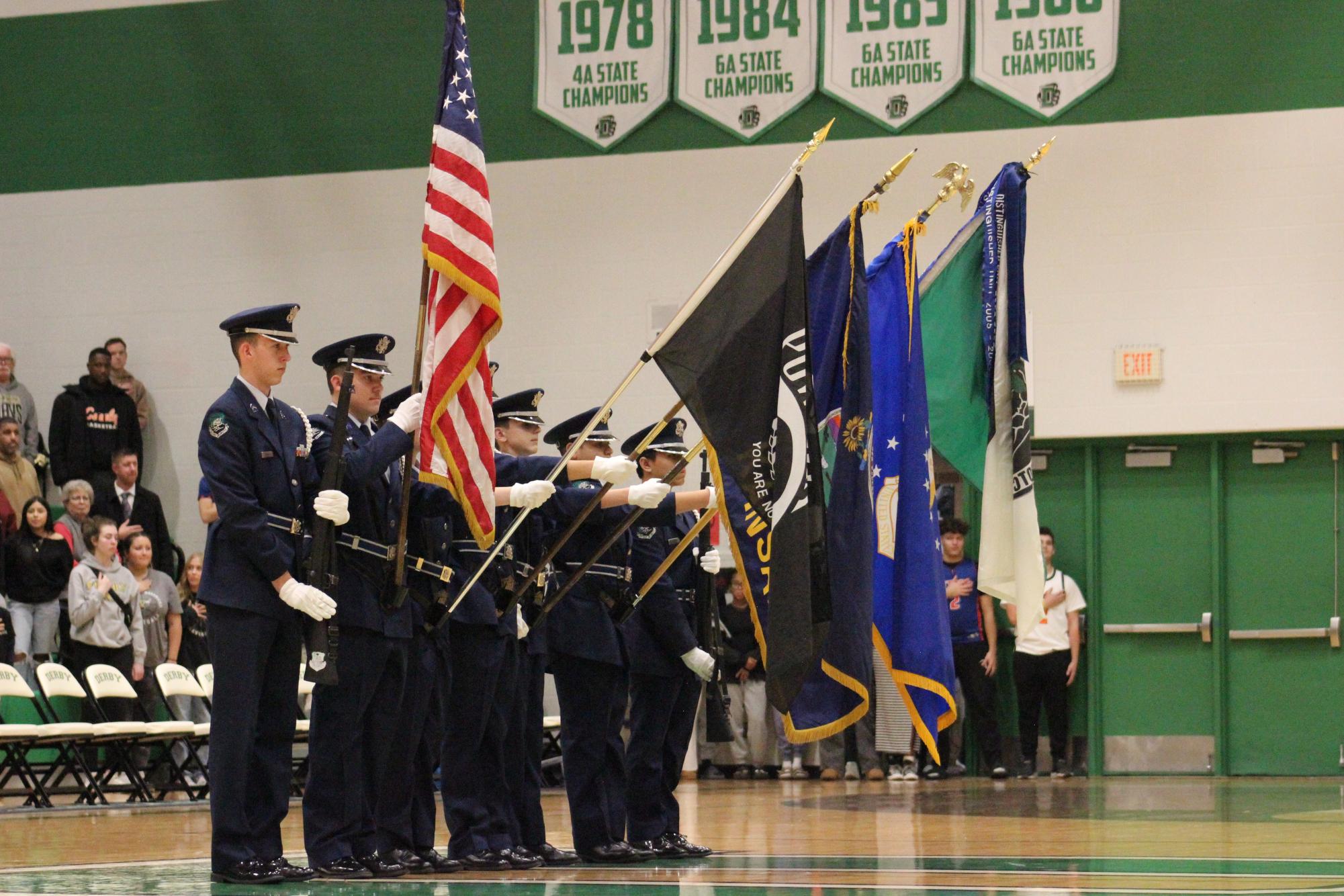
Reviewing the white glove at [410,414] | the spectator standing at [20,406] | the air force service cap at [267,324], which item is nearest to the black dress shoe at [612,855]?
the white glove at [410,414]

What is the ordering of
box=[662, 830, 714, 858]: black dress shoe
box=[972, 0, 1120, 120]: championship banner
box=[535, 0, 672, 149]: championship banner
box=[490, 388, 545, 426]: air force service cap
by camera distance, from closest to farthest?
1. box=[662, 830, 714, 858]: black dress shoe
2. box=[490, 388, 545, 426]: air force service cap
3. box=[972, 0, 1120, 120]: championship banner
4. box=[535, 0, 672, 149]: championship banner

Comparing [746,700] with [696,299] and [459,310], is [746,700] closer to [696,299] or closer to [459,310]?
[459,310]

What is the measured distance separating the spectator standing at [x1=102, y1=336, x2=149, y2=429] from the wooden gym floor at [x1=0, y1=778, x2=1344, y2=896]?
4.92m

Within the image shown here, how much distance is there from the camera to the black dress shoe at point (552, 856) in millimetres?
6609

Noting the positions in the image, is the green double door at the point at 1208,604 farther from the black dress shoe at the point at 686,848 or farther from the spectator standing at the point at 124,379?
A: the spectator standing at the point at 124,379

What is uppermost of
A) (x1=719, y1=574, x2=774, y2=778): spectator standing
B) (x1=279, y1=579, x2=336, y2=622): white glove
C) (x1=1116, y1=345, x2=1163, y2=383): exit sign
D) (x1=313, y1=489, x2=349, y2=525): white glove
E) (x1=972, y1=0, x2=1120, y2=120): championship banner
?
(x1=972, y1=0, x2=1120, y2=120): championship banner

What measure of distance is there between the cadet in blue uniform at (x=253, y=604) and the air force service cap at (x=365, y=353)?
32 centimetres

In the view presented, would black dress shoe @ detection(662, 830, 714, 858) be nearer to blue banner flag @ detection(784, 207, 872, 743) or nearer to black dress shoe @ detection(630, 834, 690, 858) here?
black dress shoe @ detection(630, 834, 690, 858)

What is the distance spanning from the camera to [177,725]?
438 inches

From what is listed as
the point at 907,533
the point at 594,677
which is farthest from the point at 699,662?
the point at 907,533

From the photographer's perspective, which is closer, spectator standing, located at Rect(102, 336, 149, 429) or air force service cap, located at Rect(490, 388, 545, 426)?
air force service cap, located at Rect(490, 388, 545, 426)

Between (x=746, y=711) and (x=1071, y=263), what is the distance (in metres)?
4.47

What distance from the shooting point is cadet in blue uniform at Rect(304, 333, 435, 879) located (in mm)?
5730

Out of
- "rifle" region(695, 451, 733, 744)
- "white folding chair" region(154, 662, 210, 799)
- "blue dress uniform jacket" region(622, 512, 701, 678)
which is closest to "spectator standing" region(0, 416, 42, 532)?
"white folding chair" region(154, 662, 210, 799)
